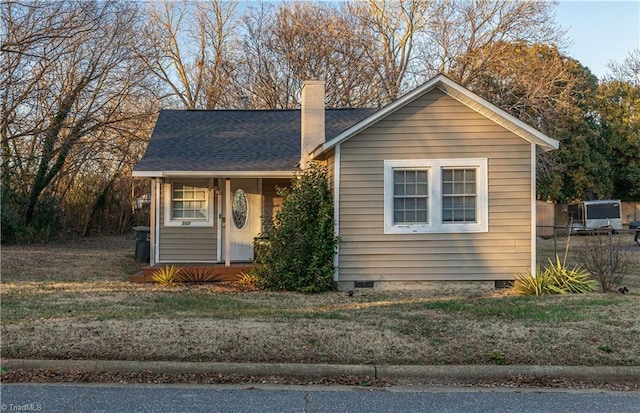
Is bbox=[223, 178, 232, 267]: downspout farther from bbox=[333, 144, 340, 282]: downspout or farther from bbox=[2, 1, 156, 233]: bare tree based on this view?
bbox=[2, 1, 156, 233]: bare tree

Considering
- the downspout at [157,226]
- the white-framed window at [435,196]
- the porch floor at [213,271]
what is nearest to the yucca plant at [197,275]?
the porch floor at [213,271]

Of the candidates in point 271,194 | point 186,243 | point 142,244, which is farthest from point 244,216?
point 142,244

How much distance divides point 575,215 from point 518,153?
2387cm

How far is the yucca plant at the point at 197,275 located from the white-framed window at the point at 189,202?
5.52 ft

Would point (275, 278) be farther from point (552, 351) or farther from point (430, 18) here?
point (430, 18)

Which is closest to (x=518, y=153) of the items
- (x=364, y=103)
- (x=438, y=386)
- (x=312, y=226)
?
(x=312, y=226)

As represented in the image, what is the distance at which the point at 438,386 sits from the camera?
510 centimetres

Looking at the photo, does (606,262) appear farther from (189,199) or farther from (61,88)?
(61,88)

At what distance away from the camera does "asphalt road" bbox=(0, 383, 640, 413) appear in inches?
175

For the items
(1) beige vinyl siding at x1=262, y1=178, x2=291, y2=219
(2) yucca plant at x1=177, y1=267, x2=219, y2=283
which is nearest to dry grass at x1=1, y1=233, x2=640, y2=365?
(2) yucca plant at x1=177, y1=267, x2=219, y2=283

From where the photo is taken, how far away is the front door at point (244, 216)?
12953 mm

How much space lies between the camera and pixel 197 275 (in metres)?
11.5

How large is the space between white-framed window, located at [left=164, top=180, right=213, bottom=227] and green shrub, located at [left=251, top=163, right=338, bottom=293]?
2.94 metres

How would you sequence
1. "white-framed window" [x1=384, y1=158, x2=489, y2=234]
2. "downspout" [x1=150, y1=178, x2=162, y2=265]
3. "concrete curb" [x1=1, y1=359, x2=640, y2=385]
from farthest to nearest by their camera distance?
"downspout" [x1=150, y1=178, x2=162, y2=265] → "white-framed window" [x1=384, y1=158, x2=489, y2=234] → "concrete curb" [x1=1, y1=359, x2=640, y2=385]
